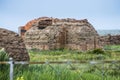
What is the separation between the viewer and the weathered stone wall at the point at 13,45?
15938mm

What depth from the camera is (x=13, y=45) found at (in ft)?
53.0

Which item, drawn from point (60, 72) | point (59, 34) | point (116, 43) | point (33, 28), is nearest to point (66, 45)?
point (59, 34)

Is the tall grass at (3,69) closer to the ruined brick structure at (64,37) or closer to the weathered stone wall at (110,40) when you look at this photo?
the ruined brick structure at (64,37)

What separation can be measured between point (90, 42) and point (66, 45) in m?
4.60

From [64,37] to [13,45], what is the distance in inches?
2406

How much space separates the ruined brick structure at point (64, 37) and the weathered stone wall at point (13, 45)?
56906mm

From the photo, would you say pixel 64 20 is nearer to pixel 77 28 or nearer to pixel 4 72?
pixel 77 28

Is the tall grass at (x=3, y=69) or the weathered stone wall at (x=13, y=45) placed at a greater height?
the weathered stone wall at (x=13, y=45)

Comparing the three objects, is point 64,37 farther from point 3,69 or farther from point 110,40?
point 3,69

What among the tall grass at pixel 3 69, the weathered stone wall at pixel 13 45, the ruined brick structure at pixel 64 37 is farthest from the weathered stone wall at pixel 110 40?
the tall grass at pixel 3 69

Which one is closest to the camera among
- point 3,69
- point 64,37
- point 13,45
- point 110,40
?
point 3,69

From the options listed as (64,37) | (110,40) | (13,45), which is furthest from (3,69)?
(110,40)

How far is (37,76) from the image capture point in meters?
12.1

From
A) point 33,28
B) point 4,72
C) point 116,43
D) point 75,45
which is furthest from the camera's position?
point 116,43
